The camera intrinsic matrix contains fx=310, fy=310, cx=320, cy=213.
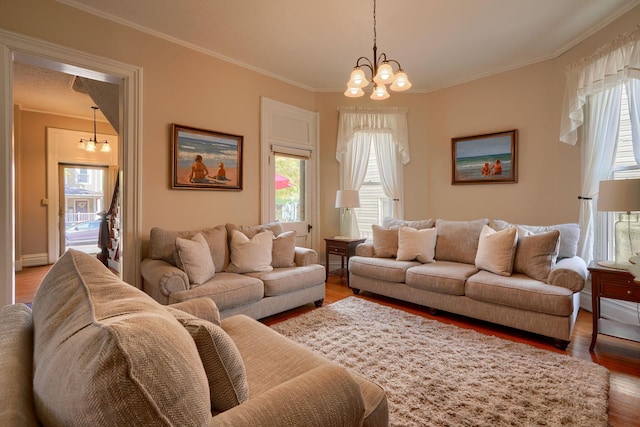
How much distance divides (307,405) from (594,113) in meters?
4.06

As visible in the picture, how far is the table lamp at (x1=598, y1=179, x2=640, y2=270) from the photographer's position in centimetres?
242

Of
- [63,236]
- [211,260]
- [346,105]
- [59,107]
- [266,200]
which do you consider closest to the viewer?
[211,260]

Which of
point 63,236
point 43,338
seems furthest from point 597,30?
point 63,236

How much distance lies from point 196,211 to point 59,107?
13.9 ft

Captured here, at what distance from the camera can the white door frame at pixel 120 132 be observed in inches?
99.6

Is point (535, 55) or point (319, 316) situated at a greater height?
point (535, 55)

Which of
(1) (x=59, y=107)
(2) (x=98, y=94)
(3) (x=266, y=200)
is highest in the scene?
(1) (x=59, y=107)

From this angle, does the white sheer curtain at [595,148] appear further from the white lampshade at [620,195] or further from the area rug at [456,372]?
the area rug at [456,372]

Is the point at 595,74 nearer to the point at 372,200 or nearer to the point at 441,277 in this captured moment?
the point at 441,277

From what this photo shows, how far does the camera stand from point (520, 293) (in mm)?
2703

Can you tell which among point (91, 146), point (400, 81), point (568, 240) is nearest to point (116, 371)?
point (400, 81)

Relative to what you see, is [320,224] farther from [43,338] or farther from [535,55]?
[43,338]

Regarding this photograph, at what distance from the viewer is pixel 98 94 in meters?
3.75

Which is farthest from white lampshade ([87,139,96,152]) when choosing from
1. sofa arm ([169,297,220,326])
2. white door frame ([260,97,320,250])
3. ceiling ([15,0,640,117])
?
sofa arm ([169,297,220,326])
